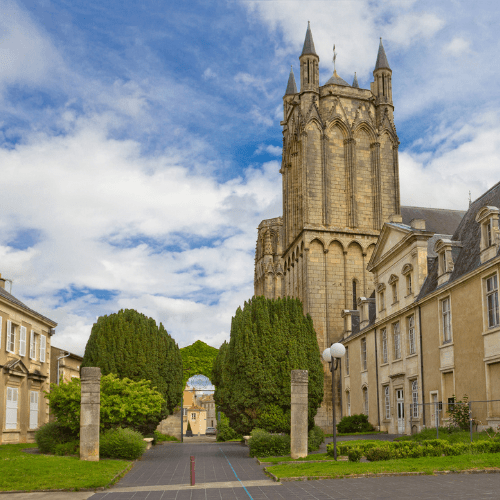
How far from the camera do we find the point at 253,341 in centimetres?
2389

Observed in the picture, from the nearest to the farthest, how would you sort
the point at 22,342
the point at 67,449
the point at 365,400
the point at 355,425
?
1. the point at 67,449
2. the point at 22,342
3. the point at 355,425
4. the point at 365,400

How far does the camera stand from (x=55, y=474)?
1476 cm

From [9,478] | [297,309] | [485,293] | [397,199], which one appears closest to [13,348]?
[297,309]

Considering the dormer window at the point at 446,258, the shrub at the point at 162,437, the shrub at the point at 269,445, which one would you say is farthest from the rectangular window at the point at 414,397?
the shrub at the point at 162,437

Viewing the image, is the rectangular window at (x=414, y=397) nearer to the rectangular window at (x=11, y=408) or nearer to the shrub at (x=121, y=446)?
the shrub at (x=121, y=446)

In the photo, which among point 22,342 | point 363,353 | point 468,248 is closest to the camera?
point 468,248

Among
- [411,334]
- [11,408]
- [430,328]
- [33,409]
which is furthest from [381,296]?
[11,408]

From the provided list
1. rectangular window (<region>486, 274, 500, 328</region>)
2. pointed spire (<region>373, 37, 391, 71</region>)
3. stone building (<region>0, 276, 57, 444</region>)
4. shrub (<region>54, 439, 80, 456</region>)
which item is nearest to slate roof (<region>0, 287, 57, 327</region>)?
stone building (<region>0, 276, 57, 444</region>)

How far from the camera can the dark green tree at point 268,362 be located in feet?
76.1

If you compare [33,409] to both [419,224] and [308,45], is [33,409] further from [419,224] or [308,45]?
[308,45]

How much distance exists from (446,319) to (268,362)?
8.28 meters

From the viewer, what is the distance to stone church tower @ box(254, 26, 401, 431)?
46969mm

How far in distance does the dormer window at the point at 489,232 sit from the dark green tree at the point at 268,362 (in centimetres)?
754

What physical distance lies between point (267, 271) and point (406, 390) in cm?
3869
